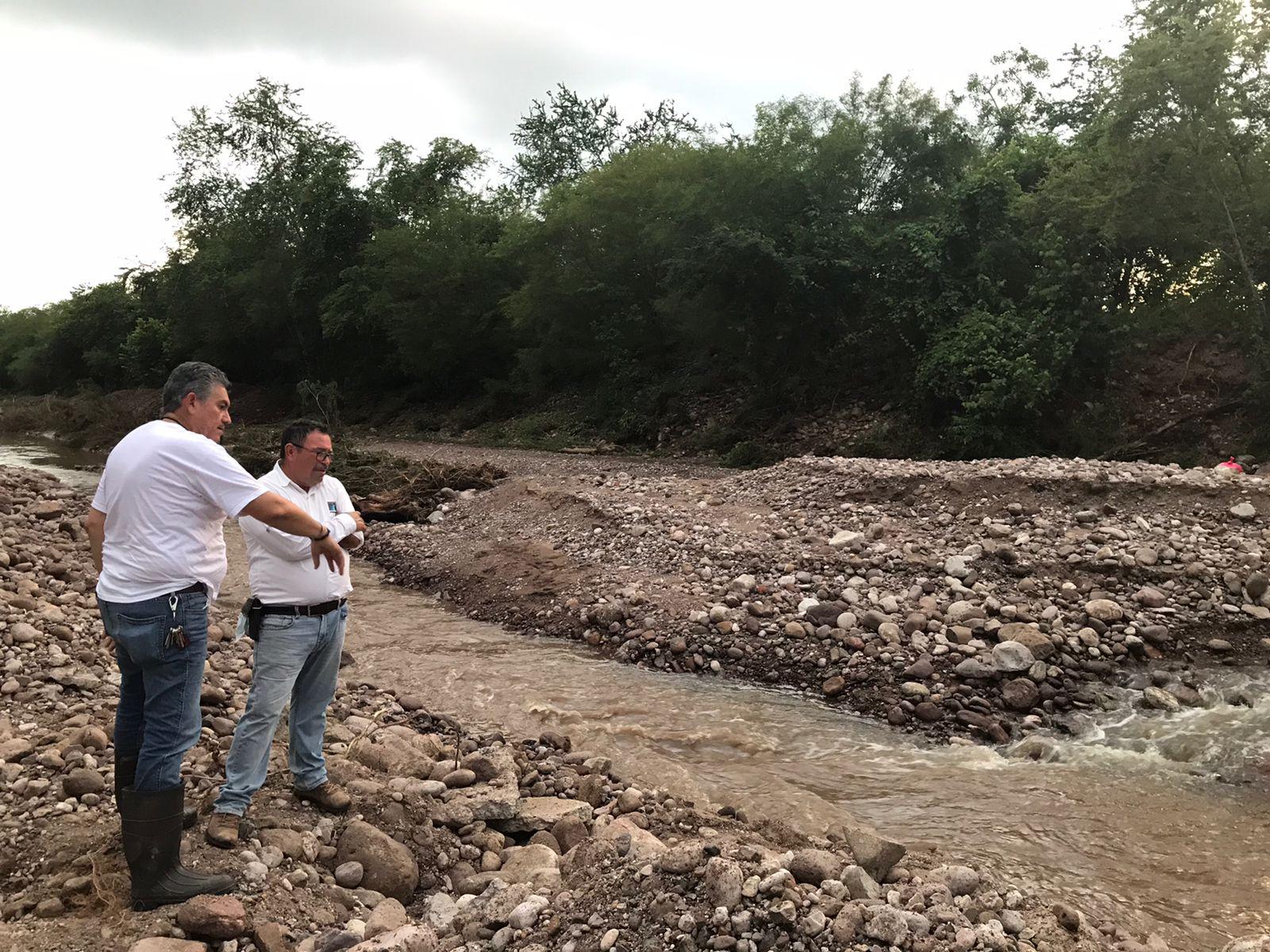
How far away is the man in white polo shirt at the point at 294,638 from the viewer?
3.55 m

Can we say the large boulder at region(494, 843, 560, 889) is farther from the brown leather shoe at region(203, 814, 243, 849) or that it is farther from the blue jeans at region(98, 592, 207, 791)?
the blue jeans at region(98, 592, 207, 791)

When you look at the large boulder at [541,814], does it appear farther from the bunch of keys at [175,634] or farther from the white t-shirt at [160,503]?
the white t-shirt at [160,503]

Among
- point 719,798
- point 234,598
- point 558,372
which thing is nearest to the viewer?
point 719,798

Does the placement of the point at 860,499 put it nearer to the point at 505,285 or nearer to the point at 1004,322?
the point at 1004,322

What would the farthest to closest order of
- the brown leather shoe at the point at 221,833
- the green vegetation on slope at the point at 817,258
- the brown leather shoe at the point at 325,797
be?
the green vegetation on slope at the point at 817,258, the brown leather shoe at the point at 325,797, the brown leather shoe at the point at 221,833

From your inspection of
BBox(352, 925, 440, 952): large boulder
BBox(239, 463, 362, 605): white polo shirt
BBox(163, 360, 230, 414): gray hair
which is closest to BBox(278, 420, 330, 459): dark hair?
BBox(239, 463, 362, 605): white polo shirt

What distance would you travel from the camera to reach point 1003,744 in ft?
19.9

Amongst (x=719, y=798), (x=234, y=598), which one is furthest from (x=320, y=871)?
(x=234, y=598)

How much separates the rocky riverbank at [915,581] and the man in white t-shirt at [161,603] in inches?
195

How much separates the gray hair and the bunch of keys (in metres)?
0.70

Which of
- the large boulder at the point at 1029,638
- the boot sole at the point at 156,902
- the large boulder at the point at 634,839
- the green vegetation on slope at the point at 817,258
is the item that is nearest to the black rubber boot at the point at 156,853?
the boot sole at the point at 156,902

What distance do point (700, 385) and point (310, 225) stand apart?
66.6 feet

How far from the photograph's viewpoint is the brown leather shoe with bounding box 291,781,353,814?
3.83m

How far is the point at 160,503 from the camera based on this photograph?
3.09 metres
